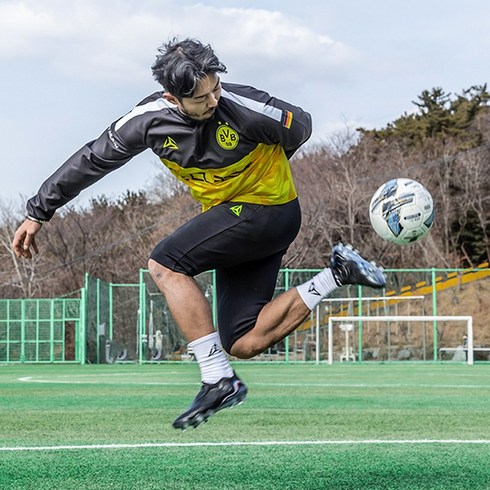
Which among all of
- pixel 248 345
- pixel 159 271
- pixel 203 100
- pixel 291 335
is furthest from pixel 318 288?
pixel 291 335

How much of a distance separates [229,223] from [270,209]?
27cm

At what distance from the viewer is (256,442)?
6.34 m

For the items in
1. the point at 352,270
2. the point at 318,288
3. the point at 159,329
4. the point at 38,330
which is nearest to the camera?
the point at 352,270

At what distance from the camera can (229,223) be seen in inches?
208

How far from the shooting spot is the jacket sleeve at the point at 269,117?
5012 millimetres

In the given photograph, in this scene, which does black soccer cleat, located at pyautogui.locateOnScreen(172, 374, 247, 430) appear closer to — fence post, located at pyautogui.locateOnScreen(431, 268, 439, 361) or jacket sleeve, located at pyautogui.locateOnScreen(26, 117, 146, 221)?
jacket sleeve, located at pyautogui.locateOnScreen(26, 117, 146, 221)

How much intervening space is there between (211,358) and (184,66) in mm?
1603

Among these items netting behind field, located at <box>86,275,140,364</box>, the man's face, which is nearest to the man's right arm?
the man's face

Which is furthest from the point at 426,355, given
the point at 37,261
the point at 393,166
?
the point at 37,261

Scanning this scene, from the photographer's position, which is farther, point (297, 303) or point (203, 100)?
point (297, 303)

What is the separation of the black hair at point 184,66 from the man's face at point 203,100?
3 centimetres

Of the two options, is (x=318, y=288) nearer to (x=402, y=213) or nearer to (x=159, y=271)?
(x=159, y=271)

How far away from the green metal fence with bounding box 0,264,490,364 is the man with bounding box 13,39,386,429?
19.8 metres

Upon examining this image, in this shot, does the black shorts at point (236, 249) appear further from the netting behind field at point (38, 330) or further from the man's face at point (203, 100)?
the netting behind field at point (38, 330)
